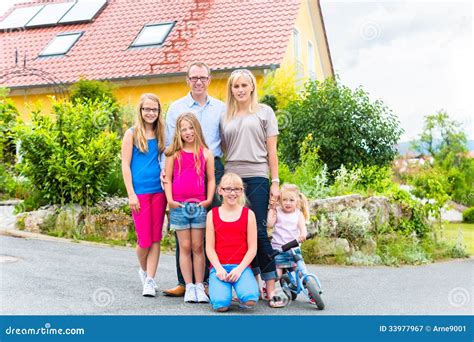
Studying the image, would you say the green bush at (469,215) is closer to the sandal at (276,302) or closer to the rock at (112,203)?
the rock at (112,203)

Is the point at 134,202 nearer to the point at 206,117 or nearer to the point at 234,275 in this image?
the point at 206,117

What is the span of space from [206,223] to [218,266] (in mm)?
367

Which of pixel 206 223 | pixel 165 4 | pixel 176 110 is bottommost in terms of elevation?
pixel 206 223

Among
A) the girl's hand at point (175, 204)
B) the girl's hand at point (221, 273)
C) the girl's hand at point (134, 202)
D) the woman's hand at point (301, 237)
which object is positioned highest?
the girl's hand at point (134, 202)

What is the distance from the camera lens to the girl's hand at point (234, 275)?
17.6 ft

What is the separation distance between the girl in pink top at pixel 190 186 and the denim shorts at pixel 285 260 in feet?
2.20

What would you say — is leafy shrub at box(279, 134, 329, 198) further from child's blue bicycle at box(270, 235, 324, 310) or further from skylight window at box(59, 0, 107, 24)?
skylight window at box(59, 0, 107, 24)

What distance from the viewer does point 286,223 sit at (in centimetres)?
593

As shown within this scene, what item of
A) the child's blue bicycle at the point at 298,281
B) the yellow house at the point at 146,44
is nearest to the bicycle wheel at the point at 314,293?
the child's blue bicycle at the point at 298,281

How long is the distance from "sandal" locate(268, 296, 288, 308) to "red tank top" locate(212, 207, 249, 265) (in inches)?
18.1

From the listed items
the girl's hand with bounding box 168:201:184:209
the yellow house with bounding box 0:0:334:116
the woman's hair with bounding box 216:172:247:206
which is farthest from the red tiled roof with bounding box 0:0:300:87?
the woman's hair with bounding box 216:172:247:206

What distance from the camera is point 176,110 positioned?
586cm
